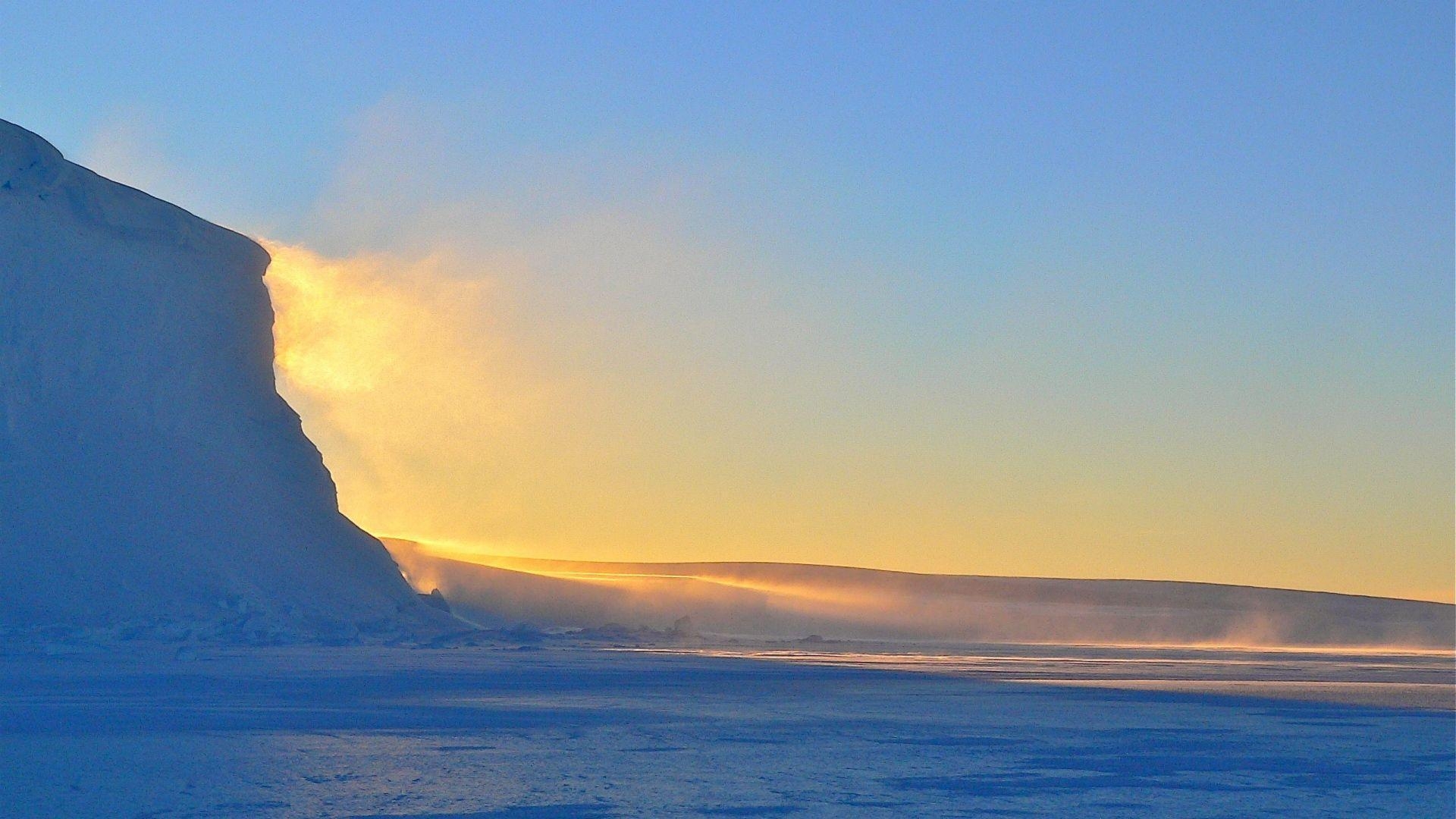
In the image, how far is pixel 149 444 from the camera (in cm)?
2270

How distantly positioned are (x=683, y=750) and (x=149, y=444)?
17426mm

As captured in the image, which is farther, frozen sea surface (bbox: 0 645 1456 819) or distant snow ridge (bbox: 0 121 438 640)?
distant snow ridge (bbox: 0 121 438 640)

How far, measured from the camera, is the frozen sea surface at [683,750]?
19.6 ft

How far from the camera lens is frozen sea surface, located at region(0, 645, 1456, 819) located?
5988 mm

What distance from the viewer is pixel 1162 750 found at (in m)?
8.02

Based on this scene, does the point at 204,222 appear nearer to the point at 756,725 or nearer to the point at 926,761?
the point at 756,725

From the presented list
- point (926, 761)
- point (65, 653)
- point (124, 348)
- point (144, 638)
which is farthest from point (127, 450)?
point (926, 761)

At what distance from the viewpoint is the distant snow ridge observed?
66.3 ft

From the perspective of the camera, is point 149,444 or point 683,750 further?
point 149,444

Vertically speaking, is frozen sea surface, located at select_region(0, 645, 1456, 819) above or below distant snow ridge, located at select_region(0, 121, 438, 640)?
below

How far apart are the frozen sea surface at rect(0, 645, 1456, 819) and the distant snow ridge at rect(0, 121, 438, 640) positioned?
6632 mm

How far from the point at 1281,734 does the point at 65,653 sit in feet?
46.3

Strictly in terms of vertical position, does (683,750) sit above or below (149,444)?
below

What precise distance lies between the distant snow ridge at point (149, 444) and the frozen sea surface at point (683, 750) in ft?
21.8
